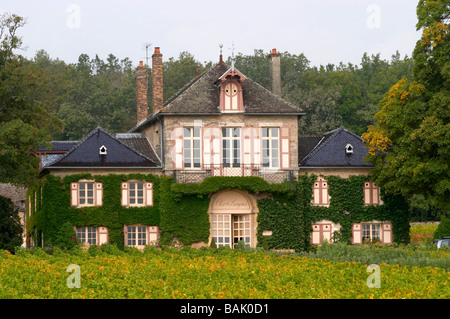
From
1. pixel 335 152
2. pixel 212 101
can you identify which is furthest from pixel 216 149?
pixel 335 152

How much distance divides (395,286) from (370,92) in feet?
216

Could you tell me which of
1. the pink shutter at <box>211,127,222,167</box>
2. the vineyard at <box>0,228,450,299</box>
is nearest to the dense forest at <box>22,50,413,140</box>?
the pink shutter at <box>211,127,222,167</box>

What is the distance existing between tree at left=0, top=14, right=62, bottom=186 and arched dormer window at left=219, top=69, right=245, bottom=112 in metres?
8.60

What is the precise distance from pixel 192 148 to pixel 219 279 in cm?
2103

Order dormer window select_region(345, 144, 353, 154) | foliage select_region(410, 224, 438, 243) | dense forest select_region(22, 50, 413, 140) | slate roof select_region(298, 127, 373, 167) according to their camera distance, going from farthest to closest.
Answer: dense forest select_region(22, 50, 413, 140)
foliage select_region(410, 224, 438, 243)
dormer window select_region(345, 144, 353, 154)
slate roof select_region(298, 127, 373, 167)

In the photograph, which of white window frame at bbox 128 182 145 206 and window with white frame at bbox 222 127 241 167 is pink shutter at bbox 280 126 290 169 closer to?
window with white frame at bbox 222 127 241 167

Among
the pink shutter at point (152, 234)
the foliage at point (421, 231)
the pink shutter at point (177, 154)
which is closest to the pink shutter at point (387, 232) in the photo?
the foliage at point (421, 231)

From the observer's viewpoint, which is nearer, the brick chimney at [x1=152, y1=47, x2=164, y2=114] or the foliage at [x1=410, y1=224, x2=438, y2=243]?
the brick chimney at [x1=152, y1=47, x2=164, y2=114]

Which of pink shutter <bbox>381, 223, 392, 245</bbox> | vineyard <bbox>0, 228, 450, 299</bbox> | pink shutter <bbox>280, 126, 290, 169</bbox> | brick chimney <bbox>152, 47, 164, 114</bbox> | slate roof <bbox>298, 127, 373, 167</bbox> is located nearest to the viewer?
vineyard <bbox>0, 228, 450, 299</bbox>

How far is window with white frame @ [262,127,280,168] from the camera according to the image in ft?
150

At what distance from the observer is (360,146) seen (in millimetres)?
48250

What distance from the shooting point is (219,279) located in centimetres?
2472

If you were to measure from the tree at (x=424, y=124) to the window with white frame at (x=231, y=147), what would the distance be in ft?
20.6
